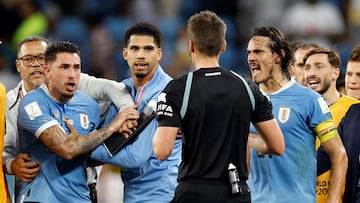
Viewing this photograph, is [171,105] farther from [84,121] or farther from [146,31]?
[146,31]

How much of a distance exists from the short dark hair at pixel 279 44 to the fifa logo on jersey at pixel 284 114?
14.5 inches

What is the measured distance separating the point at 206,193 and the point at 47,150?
1.79 m

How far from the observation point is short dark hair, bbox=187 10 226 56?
645 centimetres

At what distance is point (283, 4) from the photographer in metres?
15.9

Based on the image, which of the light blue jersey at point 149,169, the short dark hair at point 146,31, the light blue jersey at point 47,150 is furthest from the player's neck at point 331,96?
the light blue jersey at point 47,150

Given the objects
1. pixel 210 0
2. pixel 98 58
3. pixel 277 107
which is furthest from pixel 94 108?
pixel 210 0

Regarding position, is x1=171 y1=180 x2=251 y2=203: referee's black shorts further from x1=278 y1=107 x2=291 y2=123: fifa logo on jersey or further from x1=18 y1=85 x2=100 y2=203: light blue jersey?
x1=18 y1=85 x2=100 y2=203: light blue jersey

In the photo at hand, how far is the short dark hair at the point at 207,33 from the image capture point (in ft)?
21.1

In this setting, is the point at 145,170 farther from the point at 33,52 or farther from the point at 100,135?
the point at 33,52

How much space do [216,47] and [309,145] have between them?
1479 millimetres

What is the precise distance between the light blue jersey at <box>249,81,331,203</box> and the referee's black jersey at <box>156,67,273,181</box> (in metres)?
1.09

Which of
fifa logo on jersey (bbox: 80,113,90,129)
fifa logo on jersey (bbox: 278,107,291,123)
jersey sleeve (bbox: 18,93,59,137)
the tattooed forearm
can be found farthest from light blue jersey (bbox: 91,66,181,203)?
fifa logo on jersey (bbox: 278,107,291,123)

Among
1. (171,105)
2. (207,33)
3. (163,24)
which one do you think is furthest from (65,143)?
(163,24)

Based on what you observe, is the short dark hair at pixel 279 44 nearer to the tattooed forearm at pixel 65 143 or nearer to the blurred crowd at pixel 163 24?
the tattooed forearm at pixel 65 143
